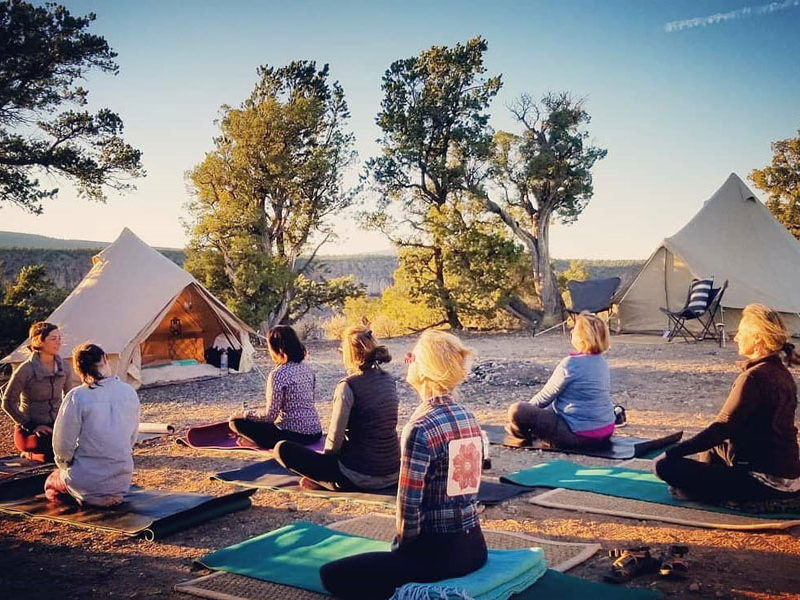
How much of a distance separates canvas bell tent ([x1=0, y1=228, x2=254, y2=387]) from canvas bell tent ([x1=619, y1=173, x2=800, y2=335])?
373 inches

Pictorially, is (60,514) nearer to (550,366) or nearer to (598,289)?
(550,366)

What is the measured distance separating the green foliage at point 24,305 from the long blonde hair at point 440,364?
1274 cm

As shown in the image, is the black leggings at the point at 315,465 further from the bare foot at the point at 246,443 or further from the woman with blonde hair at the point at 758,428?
the woman with blonde hair at the point at 758,428

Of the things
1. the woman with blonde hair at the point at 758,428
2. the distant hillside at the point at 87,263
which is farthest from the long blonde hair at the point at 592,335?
the distant hillside at the point at 87,263

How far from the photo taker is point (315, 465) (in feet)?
15.2

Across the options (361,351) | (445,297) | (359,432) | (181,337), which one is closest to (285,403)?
(359,432)

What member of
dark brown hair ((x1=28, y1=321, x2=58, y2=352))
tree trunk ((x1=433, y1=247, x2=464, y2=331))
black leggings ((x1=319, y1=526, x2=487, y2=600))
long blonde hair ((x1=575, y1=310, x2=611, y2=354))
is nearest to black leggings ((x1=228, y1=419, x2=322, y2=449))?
dark brown hair ((x1=28, y1=321, x2=58, y2=352))

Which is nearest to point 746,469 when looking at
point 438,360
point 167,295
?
point 438,360

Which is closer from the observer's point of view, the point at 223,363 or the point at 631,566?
the point at 631,566

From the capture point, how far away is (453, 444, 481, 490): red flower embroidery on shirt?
2695mm

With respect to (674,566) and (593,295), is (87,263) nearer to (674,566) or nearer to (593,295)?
(593,295)

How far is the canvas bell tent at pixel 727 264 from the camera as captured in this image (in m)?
14.5

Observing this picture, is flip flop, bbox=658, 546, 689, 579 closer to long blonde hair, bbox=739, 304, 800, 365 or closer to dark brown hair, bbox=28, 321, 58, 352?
long blonde hair, bbox=739, 304, 800, 365

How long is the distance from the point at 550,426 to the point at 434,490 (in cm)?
343
